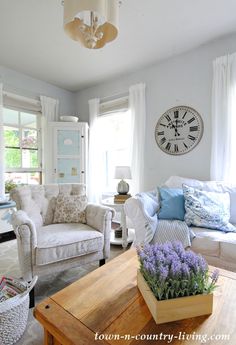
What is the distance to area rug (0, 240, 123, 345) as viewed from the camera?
129cm

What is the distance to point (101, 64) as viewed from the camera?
3.10 m

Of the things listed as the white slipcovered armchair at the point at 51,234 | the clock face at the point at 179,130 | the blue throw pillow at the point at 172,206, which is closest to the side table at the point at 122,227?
the white slipcovered armchair at the point at 51,234

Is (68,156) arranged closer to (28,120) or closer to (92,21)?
(28,120)

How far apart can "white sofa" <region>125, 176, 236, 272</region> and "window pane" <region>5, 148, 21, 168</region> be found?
7.49ft

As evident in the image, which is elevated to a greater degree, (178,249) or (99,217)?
(178,249)

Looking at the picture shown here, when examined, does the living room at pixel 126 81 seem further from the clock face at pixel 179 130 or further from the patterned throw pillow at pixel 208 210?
the patterned throw pillow at pixel 208 210

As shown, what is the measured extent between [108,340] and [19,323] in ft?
2.78

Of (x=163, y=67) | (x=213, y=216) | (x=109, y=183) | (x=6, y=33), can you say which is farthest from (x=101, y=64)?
(x=213, y=216)

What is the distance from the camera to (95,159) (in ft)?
12.5

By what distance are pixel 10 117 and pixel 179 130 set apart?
268cm

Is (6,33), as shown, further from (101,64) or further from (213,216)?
(213,216)

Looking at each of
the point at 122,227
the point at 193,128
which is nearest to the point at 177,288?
the point at 122,227

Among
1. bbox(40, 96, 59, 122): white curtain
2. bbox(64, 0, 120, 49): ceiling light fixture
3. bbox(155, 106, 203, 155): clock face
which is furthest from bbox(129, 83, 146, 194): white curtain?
bbox(64, 0, 120, 49): ceiling light fixture

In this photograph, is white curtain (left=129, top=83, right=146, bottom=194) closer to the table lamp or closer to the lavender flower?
the table lamp
